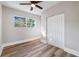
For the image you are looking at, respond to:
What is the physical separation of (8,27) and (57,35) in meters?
2.12

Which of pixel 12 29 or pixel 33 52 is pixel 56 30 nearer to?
pixel 33 52

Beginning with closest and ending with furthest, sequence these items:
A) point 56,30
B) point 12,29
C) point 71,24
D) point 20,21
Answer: point 71,24
point 56,30
point 12,29
point 20,21

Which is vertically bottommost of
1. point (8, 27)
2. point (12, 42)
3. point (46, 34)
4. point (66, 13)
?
point (12, 42)

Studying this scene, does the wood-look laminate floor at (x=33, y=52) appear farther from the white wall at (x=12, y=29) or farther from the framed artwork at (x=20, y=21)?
the framed artwork at (x=20, y=21)

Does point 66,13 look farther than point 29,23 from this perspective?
No

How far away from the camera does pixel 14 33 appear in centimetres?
371

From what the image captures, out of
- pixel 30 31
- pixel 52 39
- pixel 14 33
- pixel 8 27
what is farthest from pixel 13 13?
pixel 52 39

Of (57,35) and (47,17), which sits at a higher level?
(47,17)

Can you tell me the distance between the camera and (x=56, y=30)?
3.43m

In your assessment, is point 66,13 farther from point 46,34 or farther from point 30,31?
point 30,31

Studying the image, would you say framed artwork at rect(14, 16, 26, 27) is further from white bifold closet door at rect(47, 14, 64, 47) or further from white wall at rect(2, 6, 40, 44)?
white bifold closet door at rect(47, 14, 64, 47)

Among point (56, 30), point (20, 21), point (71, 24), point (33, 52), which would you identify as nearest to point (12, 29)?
point (20, 21)

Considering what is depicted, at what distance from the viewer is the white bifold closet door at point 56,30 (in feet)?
10.1

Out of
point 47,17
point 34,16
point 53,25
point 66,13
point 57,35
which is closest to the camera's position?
point 66,13
